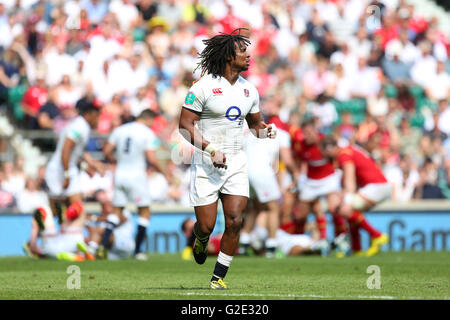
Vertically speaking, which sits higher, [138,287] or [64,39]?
[64,39]

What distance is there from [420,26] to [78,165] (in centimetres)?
1329

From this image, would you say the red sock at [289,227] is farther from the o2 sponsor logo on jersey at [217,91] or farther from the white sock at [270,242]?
the o2 sponsor logo on jersey at [217,91]

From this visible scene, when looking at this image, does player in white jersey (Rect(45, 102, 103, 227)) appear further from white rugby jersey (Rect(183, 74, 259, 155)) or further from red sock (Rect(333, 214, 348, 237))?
white rugby jersey (Rect(183, 74, 259, 155))

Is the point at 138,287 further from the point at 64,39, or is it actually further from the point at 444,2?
the point at 444,2

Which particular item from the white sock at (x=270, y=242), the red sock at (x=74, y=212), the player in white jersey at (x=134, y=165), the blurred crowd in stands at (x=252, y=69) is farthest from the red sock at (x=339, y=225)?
the red sock at (x=74, y=212)

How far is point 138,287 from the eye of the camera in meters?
10.5

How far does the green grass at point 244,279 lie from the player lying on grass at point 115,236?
2.26 ft

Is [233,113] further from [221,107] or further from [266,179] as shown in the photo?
[266,179]

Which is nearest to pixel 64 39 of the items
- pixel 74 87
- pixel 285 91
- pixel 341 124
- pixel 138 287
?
pixel 74 87

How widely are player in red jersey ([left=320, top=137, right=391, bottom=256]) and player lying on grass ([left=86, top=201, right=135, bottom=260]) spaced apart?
3685mm

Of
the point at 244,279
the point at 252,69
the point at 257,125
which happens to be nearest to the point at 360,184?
the point at 244,279

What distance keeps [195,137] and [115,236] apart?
24.5ft

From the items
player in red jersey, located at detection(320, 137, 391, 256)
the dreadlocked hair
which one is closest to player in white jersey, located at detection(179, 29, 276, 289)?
the dreadlocked hair

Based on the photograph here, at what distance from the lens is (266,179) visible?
17.4 metres
